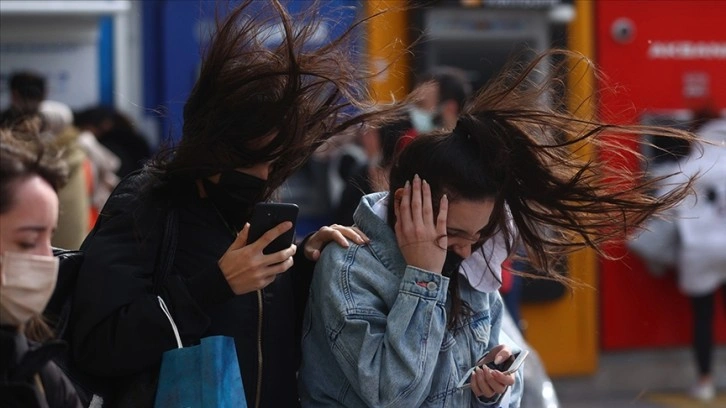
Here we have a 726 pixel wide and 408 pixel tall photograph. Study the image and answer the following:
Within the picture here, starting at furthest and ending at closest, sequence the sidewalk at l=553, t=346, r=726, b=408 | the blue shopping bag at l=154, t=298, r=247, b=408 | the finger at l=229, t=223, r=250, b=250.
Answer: the sidewalk at l=553, t=346, r=726, b=408
the finger at l=229, t=223, r=250, b=250
the blue shopping bag at l=154, t=298, r=247, b=408

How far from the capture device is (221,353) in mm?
2279

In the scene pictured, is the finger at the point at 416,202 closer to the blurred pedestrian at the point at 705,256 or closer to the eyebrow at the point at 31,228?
the eyebrow at the point at 31,228

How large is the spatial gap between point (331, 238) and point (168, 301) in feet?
1.30

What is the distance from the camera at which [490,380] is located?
96.7 inches

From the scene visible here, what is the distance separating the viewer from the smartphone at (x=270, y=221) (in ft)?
7.75

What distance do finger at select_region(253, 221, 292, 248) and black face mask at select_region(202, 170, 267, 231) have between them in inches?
9.1

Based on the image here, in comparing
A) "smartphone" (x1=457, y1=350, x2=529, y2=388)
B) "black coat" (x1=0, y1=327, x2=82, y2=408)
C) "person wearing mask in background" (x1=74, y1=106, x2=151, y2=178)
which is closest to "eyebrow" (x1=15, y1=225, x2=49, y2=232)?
"black coat" (x1=0, y1=327, x2=82, y2=408)

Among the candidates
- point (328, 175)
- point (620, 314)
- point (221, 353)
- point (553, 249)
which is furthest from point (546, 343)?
point (221, 353)

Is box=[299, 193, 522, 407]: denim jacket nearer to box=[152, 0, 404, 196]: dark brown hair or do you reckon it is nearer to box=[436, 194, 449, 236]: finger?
box=[436, 194, 449, 236]: finger

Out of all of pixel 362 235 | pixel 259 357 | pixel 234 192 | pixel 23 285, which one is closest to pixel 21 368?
pixel 23 285

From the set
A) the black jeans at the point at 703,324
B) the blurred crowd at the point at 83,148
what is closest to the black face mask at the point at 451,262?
the blurred crowd at the point at 83,148

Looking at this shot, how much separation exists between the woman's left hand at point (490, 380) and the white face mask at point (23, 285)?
891 mm

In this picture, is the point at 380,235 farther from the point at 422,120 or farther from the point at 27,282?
the point at 422,120

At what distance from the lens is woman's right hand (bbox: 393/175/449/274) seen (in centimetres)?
245
